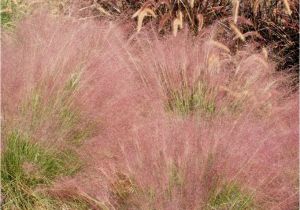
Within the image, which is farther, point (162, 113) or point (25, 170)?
point (162, 113)

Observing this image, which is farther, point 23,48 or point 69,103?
point 23,48

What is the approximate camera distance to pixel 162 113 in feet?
9.14

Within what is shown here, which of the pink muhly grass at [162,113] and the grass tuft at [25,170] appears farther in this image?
the grass tuft at [25,170]

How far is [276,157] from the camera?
246cm

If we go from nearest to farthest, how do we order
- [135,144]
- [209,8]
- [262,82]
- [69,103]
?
1. [135,144]
2. [69,103]
3. [262,82]
4. [209,8]

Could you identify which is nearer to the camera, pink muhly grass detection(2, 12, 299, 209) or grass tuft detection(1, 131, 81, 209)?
pink muhly grass detection(2, 12, 299, 209)

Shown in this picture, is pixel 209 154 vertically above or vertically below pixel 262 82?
above

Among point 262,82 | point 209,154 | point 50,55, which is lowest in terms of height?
point 262,82

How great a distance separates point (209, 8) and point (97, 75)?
168 cm

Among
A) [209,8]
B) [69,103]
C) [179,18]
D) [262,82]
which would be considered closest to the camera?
[69,103]

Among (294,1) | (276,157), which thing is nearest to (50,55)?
(276,157)

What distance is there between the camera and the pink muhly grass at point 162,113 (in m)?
2.31

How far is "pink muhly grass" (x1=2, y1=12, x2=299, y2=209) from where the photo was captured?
2.31m

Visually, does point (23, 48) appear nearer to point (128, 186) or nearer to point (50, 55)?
point (50, 55)
